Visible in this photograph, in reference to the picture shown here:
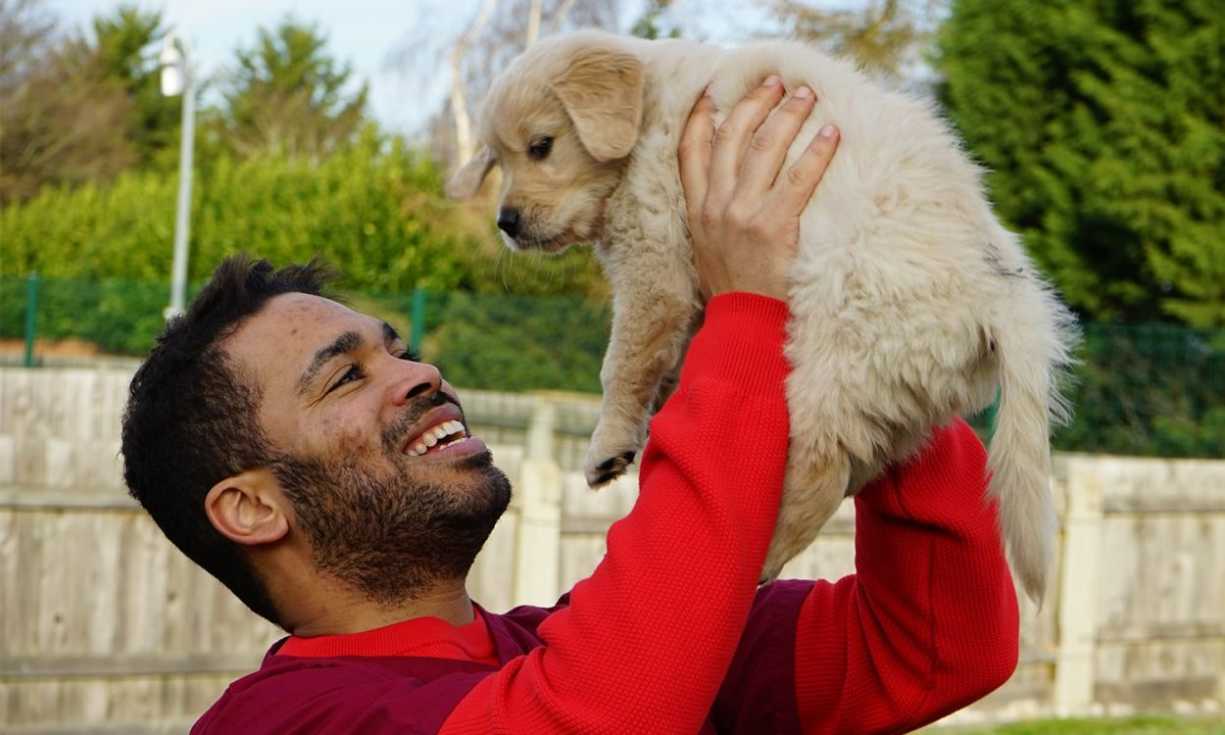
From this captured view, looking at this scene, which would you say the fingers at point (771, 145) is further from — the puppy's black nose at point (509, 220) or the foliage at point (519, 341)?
the foliage at point (519, 341)

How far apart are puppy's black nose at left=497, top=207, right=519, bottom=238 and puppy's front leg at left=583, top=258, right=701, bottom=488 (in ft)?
1.34

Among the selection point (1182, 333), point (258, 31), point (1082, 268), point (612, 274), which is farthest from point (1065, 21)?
point (258, 31)

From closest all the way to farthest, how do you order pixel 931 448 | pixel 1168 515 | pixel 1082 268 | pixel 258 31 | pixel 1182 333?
pixel 931 448, pixel 1168 515, pixel 1182 333, pixel 1082 268, pixel 258 31

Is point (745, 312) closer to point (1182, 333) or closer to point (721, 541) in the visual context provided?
point (721, 541)

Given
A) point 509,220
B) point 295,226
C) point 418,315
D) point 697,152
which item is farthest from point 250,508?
point 295,226

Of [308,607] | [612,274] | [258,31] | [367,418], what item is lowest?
[258,31]

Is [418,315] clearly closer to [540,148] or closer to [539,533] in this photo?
[539,533]

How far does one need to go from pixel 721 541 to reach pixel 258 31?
53.4 meters

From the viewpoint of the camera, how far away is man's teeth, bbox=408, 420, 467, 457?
7.51 ft

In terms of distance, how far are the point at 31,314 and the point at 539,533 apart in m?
17.2

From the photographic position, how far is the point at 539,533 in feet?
22.0

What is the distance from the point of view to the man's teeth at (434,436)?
2289mm

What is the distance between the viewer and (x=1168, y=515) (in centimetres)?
827

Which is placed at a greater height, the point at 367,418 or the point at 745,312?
the point at 745,312
